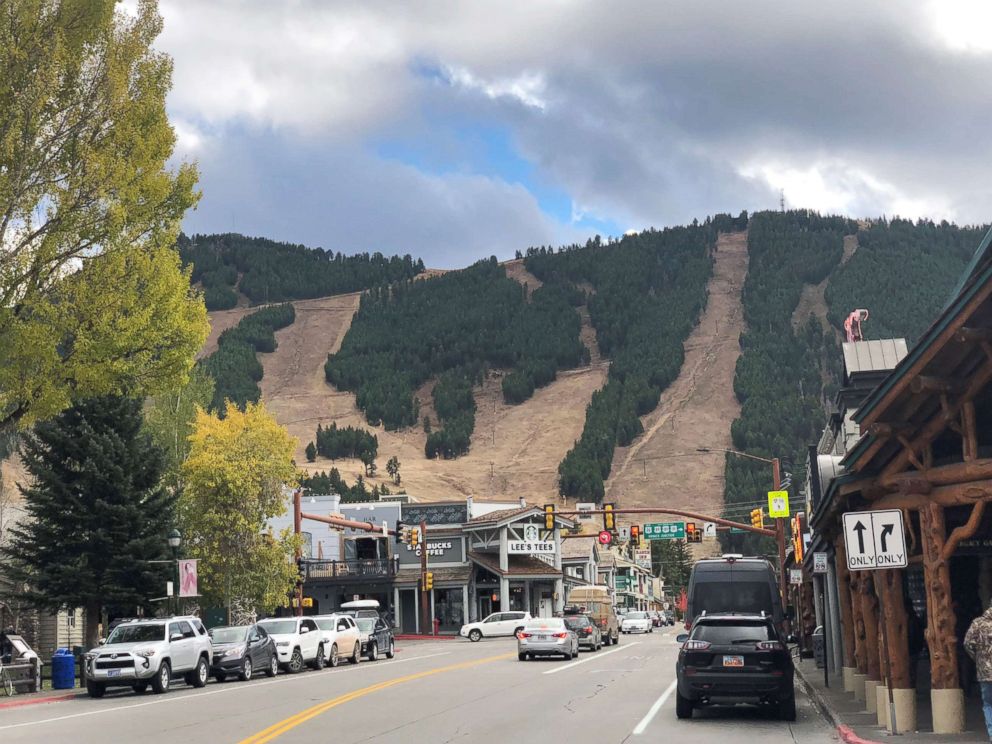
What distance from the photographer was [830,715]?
66.0ft

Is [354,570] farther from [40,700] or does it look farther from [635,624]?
[40,700]

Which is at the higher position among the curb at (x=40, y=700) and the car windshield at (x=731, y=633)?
the car windshield at (x=731, y=633)

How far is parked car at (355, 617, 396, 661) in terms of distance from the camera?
140 ft

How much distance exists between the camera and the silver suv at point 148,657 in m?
27.7

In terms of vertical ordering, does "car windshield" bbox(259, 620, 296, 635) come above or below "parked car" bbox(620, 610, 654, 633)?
above

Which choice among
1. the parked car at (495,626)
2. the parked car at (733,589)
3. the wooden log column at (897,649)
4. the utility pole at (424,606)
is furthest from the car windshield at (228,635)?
the utility pole at (424,606)

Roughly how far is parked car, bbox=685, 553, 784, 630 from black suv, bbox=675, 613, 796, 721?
37.1ft

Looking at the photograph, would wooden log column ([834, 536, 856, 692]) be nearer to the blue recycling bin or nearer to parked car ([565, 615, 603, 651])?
the blue recycling bin

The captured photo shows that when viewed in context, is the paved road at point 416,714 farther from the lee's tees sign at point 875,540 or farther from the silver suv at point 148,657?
the lee's tees sign at point 875,540

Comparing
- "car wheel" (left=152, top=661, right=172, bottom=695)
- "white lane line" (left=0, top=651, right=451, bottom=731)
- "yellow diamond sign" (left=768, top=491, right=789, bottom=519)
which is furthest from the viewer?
"yellow diamond sign" (left=768, top=491, right=789, bottom=519)

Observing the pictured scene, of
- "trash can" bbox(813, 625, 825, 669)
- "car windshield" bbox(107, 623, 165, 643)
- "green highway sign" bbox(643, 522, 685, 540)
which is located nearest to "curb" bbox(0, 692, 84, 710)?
"car windshield" bbox(107, 623, 165, 643)

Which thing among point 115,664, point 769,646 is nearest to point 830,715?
point 769,646

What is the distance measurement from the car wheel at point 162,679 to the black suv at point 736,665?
13.9 meters

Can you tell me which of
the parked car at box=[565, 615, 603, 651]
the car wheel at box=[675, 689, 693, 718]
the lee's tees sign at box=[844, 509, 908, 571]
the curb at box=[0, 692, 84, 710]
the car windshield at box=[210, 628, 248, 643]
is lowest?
the parked car at box=[565, 615, 603, 651]
